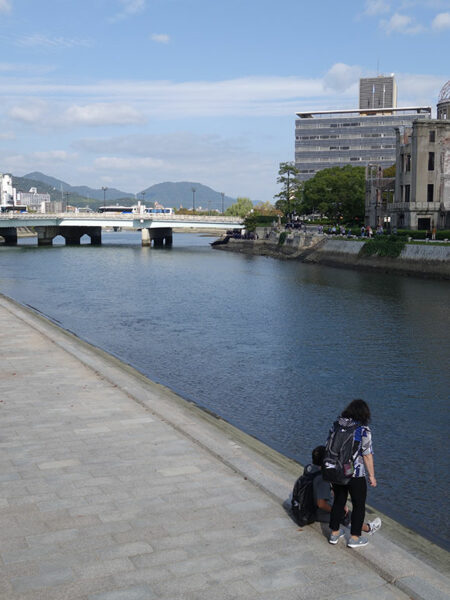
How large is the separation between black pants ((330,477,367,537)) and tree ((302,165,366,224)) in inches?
4058

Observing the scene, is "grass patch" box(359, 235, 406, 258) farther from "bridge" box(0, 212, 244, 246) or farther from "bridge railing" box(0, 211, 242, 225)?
"bridge railing" box(0, 211, 242, 225)

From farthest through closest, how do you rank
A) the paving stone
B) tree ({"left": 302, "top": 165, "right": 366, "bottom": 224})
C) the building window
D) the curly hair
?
tree ({"left": 302, "top": 165, "right": 366, "bottom": 224})
the building window
the curly hair
the paving stone


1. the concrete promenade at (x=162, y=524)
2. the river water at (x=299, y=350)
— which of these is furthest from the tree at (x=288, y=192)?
the concrete promenade at (x=162, y=524)

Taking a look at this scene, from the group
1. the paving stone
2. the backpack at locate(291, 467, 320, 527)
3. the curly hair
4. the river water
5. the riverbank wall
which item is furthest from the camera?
the riverbank wall

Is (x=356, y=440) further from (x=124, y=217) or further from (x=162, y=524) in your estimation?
→ (x=124, y=217)

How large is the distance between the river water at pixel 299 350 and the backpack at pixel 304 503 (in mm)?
3318

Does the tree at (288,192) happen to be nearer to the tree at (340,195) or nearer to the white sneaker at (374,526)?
the tree at (340,195)

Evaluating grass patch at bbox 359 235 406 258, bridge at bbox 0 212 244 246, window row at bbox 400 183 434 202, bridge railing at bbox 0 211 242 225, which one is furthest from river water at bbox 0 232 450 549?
bridge railing at bbox 0 211 242 225

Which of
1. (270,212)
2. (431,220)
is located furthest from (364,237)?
(270,212)

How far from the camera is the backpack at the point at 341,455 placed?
850 centimetres

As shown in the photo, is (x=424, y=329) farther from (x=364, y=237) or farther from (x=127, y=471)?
(x=364, y=237)

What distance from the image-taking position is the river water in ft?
51.6

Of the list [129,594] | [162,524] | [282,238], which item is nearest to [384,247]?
[282,238]

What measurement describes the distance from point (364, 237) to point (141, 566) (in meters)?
75.5
